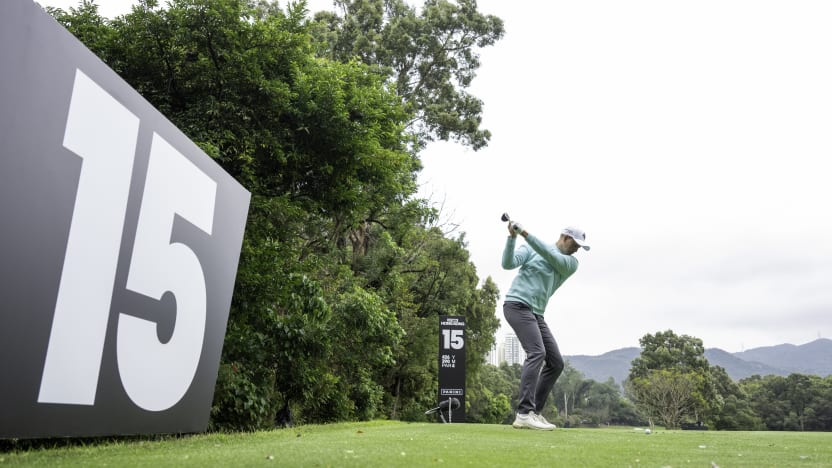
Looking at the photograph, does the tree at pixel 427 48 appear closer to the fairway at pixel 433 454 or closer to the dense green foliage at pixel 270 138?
the dense green foliage at pixel 270 138

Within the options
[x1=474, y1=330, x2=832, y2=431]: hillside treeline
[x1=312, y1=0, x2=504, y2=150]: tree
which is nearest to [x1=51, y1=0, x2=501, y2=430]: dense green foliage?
[x1=312, y1=0, x2=504, y2=150]: tree

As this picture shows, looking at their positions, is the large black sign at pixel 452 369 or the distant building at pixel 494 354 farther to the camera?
the distant building at pixel 494 354

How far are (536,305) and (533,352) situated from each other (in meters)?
0.51

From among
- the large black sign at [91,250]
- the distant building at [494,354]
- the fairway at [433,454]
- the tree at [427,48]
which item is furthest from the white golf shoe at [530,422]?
the distant building at [494,354]

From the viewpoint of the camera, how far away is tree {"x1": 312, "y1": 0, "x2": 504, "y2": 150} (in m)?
20.9

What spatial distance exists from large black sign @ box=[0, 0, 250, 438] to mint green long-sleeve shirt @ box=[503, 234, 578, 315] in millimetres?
3055

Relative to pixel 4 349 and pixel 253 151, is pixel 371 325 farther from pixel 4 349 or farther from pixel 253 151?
pixel 4 349

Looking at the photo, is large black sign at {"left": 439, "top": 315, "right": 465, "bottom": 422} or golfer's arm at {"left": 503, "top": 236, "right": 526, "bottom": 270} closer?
golfer's arm at {"left": 503, "top": 236, "right": 526, "bottom": 270}

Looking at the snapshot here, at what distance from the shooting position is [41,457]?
10.6 feet

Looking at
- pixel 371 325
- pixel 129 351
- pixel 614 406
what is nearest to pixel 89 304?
pixel 129 351

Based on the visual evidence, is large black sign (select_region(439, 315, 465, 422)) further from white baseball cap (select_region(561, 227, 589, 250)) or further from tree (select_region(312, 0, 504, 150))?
white baseball cap (select_region(561, 227, 589, 250))

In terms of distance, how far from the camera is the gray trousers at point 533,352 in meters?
5.90

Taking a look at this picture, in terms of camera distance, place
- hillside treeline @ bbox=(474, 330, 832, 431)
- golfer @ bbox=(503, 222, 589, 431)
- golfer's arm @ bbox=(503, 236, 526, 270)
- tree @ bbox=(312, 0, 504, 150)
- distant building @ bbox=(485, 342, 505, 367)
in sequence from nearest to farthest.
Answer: golfer's arm @ bbox=(503, 236, 526, 270) → golfer @ bbox=(503, 222, 589, 431) → tree @ bbox=(312, 0, 504, 150) → distant building @ bbox=(485, 342, 505, 367) → hillside treeline @ bbox=(474, 330, 832, 431)

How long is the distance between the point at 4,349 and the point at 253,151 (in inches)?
221
